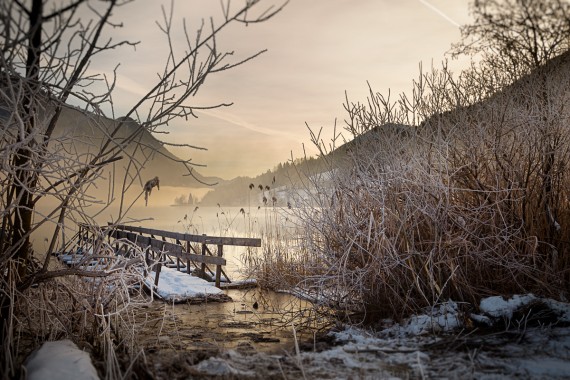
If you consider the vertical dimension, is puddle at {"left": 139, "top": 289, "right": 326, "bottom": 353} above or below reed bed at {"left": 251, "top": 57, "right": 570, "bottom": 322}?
below

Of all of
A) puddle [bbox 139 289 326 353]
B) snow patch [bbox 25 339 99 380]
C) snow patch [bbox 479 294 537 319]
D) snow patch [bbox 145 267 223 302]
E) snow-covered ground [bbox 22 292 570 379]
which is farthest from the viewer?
snow patch [bbox 145 267 223 302]

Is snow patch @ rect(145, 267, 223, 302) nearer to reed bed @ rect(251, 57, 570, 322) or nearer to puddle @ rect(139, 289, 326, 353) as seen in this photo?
puddle @ rect(139, 289, 326, 353)

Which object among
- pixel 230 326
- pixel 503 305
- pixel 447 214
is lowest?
pixel 230 326

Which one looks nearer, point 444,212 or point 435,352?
point 435,352

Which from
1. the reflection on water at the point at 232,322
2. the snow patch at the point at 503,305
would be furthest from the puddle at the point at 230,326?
the snow patch at the point at 503,305

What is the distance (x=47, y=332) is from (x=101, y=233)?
3.10 ft

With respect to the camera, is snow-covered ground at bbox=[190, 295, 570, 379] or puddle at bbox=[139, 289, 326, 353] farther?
puddle at bbox=[139, 289, 326, 353]

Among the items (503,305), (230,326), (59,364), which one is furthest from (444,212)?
(59,364)

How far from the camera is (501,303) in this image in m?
4.50


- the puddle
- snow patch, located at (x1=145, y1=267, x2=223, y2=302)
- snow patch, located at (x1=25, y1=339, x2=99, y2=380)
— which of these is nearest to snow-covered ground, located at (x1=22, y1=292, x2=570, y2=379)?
snow patch, located at (x1=25, y1=339, x2=99, y2=380)

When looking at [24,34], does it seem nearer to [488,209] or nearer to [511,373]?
[511,373]

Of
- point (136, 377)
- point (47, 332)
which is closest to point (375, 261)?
point (136, 377)

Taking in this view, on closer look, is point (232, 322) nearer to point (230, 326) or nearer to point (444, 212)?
point (230, 326)

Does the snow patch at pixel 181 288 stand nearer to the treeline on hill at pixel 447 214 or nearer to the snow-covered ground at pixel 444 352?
the treeline on hill at pixel 447 214
